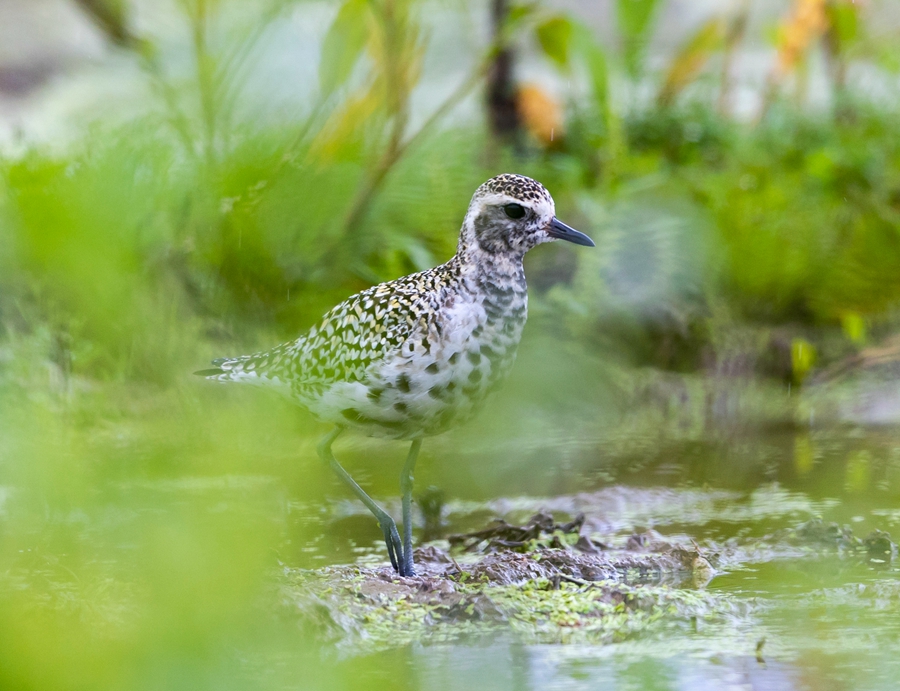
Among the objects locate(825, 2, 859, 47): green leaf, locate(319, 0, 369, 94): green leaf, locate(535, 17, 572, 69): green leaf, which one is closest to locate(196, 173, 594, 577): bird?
locate(535, 17, 572, 69): green leaf

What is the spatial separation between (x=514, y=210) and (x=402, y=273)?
1.60 meters

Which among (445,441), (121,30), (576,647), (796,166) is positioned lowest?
(576,647)

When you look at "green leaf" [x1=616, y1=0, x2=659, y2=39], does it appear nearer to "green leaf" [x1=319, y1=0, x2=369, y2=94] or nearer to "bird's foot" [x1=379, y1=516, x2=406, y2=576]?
"bird's foot" [x1=379, y1=516, x2=406, y2=576]

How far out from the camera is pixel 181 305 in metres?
1.22

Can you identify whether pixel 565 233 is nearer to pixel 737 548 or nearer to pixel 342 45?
pixel 737 548

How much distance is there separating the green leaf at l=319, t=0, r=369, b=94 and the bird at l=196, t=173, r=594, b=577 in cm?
120

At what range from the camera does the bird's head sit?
119 inches

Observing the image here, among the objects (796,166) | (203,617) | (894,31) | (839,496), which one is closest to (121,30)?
(203,617)

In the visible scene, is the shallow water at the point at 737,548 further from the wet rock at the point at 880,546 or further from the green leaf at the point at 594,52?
the green leaf at the point at 594,52

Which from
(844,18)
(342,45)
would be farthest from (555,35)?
(844,18)

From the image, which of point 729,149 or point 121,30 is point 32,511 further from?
point 729,149

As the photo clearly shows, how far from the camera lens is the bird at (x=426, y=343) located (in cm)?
285

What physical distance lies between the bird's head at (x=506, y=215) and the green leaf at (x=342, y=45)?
128 cm

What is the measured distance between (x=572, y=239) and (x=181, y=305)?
2001mm
